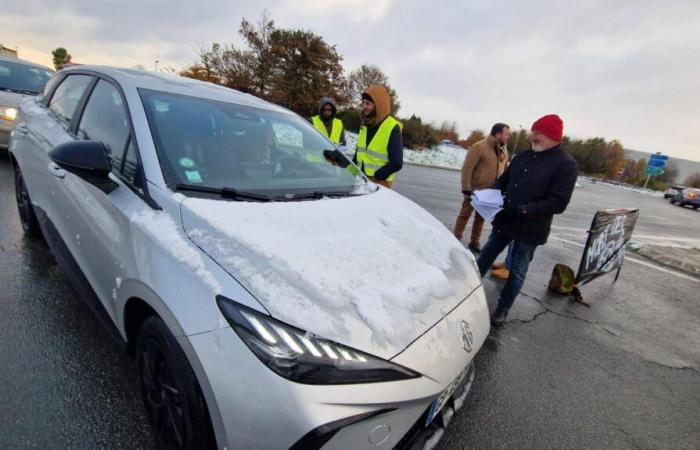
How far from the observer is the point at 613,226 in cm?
459

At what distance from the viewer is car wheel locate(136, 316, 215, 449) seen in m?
1.33

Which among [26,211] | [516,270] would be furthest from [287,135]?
[26,211]

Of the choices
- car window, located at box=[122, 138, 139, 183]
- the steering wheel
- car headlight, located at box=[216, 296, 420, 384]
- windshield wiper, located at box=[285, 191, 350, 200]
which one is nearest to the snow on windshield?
car headlight, located at box=[216, 296, 420, 384]

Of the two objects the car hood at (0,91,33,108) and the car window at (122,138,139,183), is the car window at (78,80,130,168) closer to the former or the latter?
the car window at (122,138,139,183)

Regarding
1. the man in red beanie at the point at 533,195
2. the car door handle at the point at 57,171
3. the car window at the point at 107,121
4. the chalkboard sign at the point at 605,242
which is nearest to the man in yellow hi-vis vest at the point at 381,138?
the man in red beanie at the point at 533,195

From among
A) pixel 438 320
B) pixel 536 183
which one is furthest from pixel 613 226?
pixel 438 320

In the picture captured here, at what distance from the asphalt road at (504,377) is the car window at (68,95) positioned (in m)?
1.24

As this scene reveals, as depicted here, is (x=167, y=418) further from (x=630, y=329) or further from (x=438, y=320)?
(x=630, y=329)

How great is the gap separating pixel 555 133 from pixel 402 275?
2224 millimetres

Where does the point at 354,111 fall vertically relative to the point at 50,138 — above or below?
above

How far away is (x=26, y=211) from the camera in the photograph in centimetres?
333

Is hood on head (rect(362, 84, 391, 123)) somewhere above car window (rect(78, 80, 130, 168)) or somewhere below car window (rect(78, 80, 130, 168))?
above

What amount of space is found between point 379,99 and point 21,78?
6.33 m

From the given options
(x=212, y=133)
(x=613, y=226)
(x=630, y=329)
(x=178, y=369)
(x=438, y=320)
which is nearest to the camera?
(x=178, y=369)
